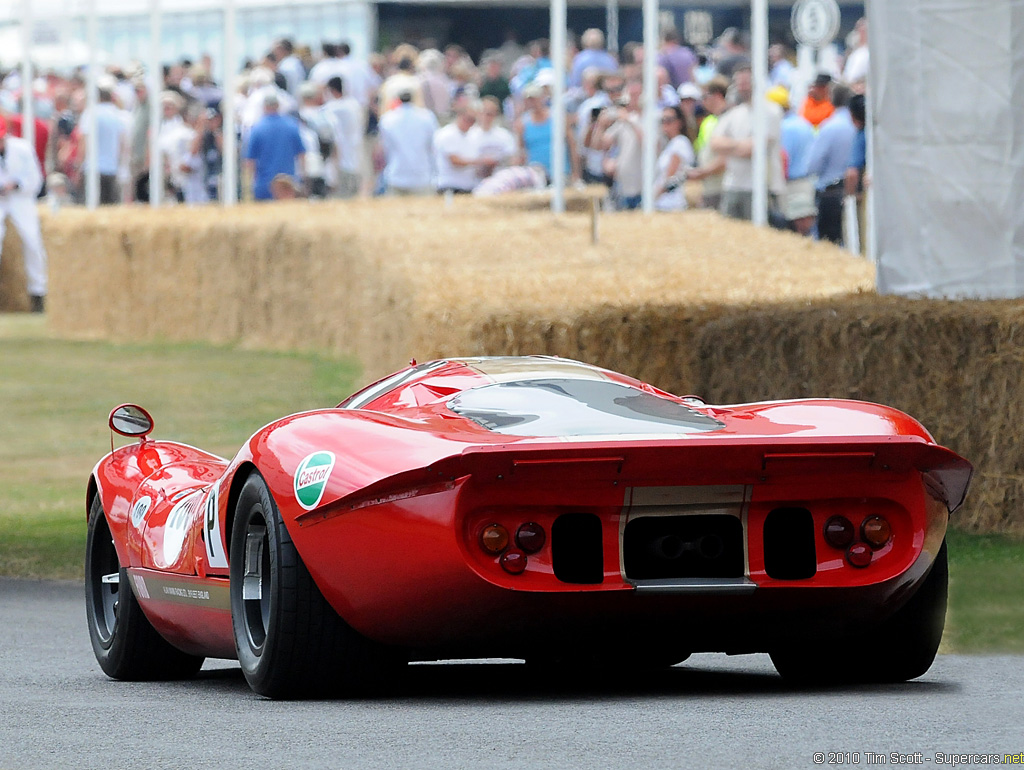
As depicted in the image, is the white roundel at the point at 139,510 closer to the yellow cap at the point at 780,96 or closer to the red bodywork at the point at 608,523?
the red bodywork at the point at 608,523

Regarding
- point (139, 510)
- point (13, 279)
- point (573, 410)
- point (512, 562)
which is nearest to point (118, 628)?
point (139, 510)

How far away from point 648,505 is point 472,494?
0.44 meters

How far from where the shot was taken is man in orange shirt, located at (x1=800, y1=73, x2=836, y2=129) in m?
20.0

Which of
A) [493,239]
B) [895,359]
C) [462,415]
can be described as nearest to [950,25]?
[895,359]

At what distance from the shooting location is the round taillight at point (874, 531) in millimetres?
5305

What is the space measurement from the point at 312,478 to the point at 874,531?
1.43 meters

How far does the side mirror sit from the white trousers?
2065cm

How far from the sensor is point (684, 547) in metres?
5.18

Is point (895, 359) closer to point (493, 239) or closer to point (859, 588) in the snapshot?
point (859, 588)

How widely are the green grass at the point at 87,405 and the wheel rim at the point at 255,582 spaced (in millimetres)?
4201

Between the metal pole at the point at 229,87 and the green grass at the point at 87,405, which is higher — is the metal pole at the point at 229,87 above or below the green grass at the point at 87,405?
above

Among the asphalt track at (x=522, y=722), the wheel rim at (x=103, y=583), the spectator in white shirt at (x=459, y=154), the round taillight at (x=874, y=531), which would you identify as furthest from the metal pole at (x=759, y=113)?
the round taillight at (x=874, y=531)

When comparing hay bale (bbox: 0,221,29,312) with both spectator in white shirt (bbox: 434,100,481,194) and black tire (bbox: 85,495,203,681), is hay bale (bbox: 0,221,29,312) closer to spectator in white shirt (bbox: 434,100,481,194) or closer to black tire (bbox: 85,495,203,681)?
spectator in white shirt (bbox: 434,100,481,194)

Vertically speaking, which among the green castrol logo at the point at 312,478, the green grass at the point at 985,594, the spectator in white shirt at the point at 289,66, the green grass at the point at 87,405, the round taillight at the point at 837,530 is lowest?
the green grass at the point at 87,405
